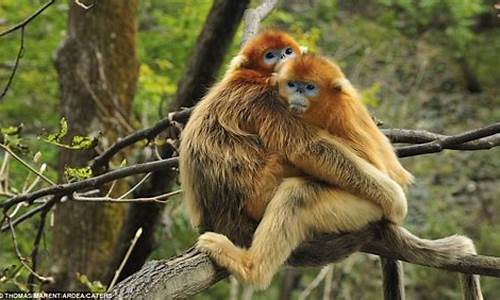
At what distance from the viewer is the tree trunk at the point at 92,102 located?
583 cm

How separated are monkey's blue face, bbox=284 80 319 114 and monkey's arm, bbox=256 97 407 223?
0.25ft

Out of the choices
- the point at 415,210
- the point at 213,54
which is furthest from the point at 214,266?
the point at 415,210

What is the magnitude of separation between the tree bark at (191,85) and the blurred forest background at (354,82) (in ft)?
0.29

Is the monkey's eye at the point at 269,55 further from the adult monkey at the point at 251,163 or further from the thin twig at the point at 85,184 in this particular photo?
the thin twig at the point at 85,184

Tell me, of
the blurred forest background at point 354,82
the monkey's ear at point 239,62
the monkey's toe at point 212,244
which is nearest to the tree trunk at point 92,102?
the blurred forest background at point 354,82

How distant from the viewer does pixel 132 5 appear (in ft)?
20.6

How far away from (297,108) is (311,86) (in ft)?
0.39

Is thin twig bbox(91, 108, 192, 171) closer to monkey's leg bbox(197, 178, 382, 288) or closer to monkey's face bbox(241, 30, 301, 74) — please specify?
Answer: monkey's face bbox(241, 30, 301, 74)

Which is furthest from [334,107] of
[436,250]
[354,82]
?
[354,82]

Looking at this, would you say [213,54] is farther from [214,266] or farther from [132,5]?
[214,266]

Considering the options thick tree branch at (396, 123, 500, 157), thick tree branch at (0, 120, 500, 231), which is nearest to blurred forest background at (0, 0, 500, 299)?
thick tree branch at (0, 120, 500, 231)

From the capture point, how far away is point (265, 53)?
3539 mm

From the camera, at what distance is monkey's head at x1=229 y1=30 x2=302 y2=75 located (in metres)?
3.53

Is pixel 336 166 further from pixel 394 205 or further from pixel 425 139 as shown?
pixel 425 139
